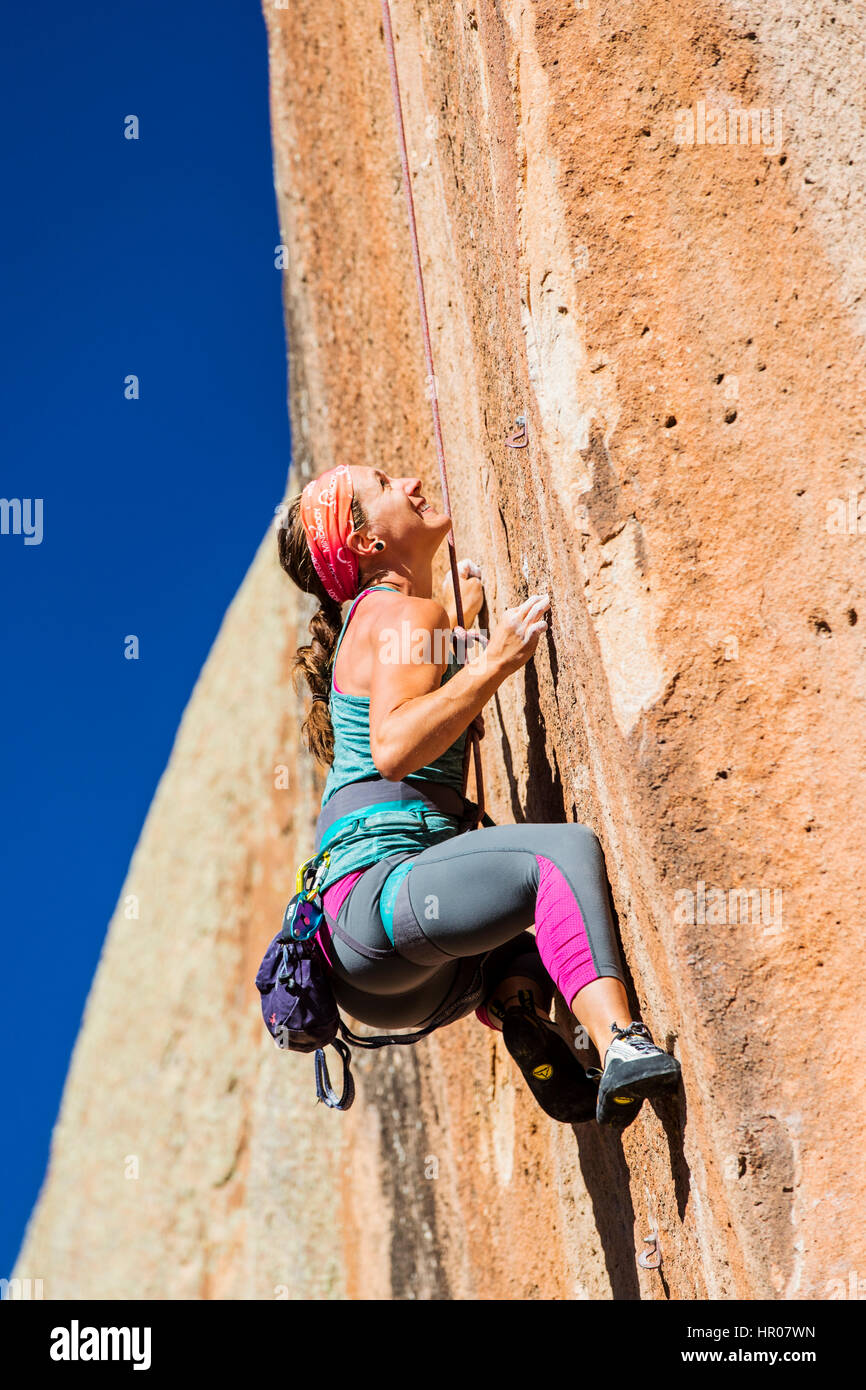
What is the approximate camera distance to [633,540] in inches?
102

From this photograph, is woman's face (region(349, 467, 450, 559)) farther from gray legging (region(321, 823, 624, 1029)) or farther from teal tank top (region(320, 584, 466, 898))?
gray legging (region(321, 823, 624, 1029))

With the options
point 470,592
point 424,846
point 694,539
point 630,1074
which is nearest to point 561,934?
point 630,1074

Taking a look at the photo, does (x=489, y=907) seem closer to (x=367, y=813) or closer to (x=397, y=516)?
(x=367, y=813)

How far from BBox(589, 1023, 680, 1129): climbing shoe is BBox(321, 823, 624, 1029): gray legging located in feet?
0.43

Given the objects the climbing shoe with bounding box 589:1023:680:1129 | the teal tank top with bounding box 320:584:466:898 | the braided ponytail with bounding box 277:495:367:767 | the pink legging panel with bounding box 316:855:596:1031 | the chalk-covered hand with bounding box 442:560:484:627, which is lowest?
the climbing shoe with bounding box 589:1023:680:1129

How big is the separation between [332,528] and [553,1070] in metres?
1.37

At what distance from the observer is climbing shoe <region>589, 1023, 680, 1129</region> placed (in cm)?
237

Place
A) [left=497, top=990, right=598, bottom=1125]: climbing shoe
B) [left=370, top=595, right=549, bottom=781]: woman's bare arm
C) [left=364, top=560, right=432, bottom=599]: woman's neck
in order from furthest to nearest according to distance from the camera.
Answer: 1. [left=364, top=560, right=432, bottom=599]: woman's neck
2. [left=497, top=990, right=598, bottom=1125]: climbing shoe
3. [left=370, top=595, right=549, bottom=781]: woman's bare arm

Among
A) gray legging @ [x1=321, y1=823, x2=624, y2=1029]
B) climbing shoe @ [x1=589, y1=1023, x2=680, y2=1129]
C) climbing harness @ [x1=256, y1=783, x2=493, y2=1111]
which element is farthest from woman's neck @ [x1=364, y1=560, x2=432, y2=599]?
climbing shoe @ [x1=589, y1=1023, x2=680, y2=1129]

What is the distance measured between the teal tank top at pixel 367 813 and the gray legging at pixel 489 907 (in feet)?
0.14

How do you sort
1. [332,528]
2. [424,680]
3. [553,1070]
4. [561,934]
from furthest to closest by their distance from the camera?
[332,528]
[553,1070]
[424,680]
[561,934]

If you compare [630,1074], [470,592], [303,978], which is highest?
[470,592]

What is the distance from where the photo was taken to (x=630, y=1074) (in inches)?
93.2
